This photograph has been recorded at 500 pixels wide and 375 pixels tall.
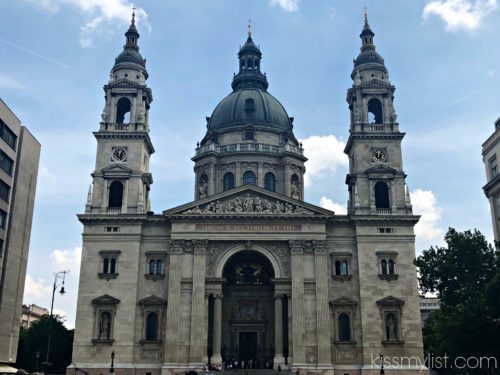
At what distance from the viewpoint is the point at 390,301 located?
49531 millimetres

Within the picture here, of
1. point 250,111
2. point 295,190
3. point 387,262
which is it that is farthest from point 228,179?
point 387,262

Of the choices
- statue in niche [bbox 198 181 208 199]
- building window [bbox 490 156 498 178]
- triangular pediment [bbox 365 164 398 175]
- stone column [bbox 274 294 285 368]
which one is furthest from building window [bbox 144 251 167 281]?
building window [bbox 490 156 498 178]

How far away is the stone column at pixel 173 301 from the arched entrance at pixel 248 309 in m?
4.37

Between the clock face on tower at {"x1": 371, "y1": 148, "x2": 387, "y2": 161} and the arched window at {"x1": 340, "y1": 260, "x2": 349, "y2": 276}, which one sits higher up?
the clock face on tower at {"x1": 371, "y1": 148, "x2": 387, "y2": 161}

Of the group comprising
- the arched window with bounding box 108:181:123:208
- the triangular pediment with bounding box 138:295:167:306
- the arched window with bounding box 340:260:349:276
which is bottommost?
the triangular pediment with bounding box 138:295:167:306

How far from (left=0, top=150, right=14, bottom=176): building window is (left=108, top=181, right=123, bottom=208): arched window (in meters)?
9.05

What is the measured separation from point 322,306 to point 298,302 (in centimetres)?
200

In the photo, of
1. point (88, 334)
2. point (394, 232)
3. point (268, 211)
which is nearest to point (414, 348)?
point (394, 232)

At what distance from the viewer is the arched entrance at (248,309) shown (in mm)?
52562

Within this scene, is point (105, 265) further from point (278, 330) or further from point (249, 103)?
point (249, 103)

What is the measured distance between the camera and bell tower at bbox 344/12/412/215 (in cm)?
5334

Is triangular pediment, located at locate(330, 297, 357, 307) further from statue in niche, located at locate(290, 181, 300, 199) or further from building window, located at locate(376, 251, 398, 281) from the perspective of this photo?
statue in niche, located at locate(290, 181, 300, 199)

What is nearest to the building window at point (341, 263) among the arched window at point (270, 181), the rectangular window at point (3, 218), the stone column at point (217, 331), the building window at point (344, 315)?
the building window at point (344, 315)

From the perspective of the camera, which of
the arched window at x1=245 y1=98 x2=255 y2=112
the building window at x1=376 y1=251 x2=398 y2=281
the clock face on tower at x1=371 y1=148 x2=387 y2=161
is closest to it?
the building window at x1=376 y1=251 x2=398 y2=281
